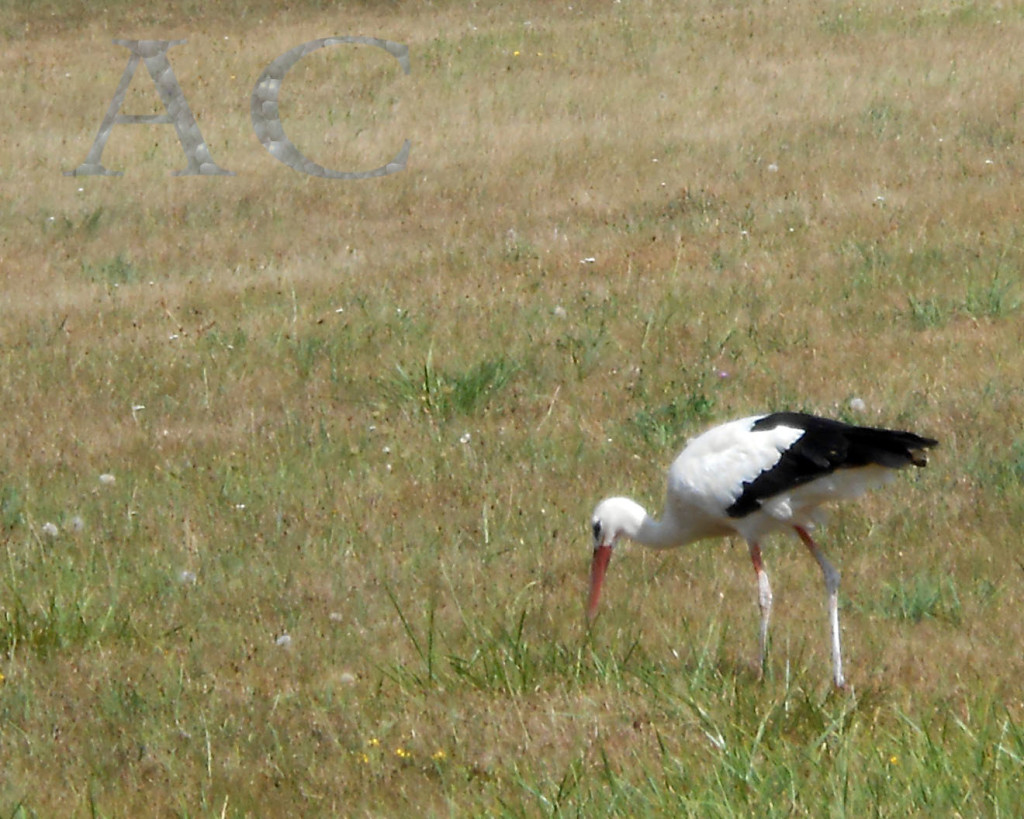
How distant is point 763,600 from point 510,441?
2.77 m

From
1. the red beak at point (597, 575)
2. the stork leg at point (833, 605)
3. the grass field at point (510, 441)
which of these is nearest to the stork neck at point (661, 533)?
the red beak at point (597, 575)

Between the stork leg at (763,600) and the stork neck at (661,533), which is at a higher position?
the stork neck at (661,533)

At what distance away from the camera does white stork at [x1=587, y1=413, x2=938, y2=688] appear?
17.1 feet

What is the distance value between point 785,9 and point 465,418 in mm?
14695

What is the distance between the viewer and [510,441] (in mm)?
8094

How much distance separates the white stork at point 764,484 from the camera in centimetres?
521

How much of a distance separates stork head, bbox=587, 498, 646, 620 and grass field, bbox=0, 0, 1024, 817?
20cm

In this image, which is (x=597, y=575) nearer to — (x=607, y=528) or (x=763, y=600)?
(x=607, y=528)

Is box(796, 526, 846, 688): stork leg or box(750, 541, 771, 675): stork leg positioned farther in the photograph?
box(750, 541, 771, 675): stork leg

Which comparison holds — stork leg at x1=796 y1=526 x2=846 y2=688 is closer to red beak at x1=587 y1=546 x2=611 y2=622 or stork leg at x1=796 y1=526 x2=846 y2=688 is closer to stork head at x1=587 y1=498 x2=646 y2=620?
stork head at x1=587 y1=498 x2=646 y2=620

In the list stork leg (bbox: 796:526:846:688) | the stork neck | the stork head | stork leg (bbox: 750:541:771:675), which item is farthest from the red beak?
stork leg (bbox: 796:526:846:688)

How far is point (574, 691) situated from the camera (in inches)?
201

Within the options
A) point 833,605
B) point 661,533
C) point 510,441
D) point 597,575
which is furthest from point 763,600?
point 510,441

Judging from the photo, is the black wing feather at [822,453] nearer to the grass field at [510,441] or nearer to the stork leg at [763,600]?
the stork leg at [763,600]
